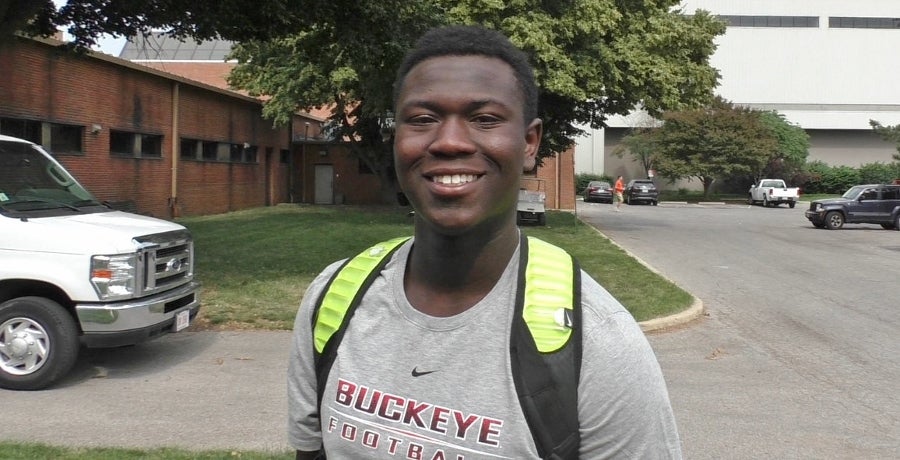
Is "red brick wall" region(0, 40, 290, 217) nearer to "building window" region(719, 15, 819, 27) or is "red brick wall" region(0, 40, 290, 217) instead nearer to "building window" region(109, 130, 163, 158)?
"building window" region(109, 130, 163, 158)

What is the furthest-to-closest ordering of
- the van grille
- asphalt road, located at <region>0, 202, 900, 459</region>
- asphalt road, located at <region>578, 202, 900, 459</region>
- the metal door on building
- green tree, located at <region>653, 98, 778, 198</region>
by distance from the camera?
green tree, located at <region>653, 98, 778, 198</region>, the metal door on building, the van grille, asphalt road, located at <region>578, 202, 900, 459</region>, asphalt road, located at <region>0, 202, 900, 459</region>

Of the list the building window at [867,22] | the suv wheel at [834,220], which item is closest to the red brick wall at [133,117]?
the suv wheel at [834,220]

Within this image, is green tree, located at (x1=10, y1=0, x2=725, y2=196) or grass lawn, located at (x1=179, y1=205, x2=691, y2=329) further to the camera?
green tree, located at (x1=10, y1=0, x2=725, y2=196)

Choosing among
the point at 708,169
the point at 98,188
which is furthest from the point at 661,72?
the point at 708,169

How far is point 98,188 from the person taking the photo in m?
20.1

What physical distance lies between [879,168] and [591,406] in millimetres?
66585

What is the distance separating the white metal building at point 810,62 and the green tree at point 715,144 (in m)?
11.8

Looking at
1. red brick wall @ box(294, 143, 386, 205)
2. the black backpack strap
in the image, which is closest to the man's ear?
the black backpack strap

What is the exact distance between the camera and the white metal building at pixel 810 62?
214 feet

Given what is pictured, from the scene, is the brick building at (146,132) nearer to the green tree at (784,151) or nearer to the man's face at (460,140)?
the man's face at (460,140)

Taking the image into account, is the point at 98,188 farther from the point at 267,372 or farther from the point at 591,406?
the point at 591,406

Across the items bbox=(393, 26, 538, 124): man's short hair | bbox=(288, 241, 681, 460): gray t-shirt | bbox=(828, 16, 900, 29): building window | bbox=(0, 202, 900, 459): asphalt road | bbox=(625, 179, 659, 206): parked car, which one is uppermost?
bbox=(828, 16, 900, 29): building window

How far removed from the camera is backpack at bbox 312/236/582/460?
1.42 metres

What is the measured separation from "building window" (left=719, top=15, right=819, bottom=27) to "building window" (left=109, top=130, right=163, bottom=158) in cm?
5667
